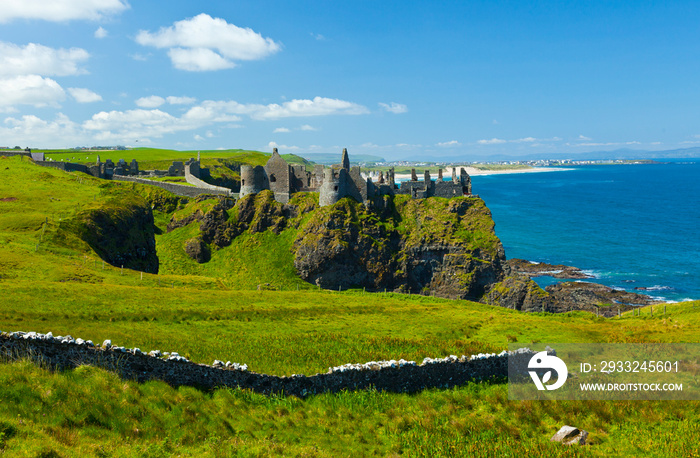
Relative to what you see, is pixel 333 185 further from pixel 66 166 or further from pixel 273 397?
pixel 66 166

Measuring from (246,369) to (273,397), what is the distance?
164cm

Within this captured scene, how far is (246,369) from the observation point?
19.5 metres

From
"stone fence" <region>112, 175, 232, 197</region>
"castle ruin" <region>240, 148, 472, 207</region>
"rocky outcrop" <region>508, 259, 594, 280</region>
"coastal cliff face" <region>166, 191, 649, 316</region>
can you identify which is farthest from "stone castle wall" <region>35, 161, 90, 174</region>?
"rocky outcrop" <region>508, 259, 594, 280</region>

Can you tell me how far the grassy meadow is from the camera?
15047 mm

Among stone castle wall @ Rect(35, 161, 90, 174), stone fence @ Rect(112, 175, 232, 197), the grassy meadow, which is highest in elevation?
stone castle wall @ Rect(35, 161, 90, 174)

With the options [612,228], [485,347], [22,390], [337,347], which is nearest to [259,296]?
[337,347]

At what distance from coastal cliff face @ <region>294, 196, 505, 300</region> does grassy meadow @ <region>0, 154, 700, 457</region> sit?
2834 cm

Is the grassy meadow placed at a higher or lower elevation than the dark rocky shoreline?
higher

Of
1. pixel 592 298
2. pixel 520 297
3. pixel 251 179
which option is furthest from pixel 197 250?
pixel 592 298

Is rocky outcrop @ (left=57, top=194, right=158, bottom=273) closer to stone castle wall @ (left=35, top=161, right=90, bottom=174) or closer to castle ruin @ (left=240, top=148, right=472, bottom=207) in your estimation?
castle ruin @ (left=240, top=148, right=472, bottom=207)

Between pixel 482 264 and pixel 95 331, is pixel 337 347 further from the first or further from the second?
pixel 482 264

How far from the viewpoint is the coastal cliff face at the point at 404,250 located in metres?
72.7

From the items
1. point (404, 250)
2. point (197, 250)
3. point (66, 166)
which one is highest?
point (66, 166)

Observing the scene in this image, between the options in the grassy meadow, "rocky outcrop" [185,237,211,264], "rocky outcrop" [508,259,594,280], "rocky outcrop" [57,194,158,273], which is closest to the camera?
the grassy meadow
